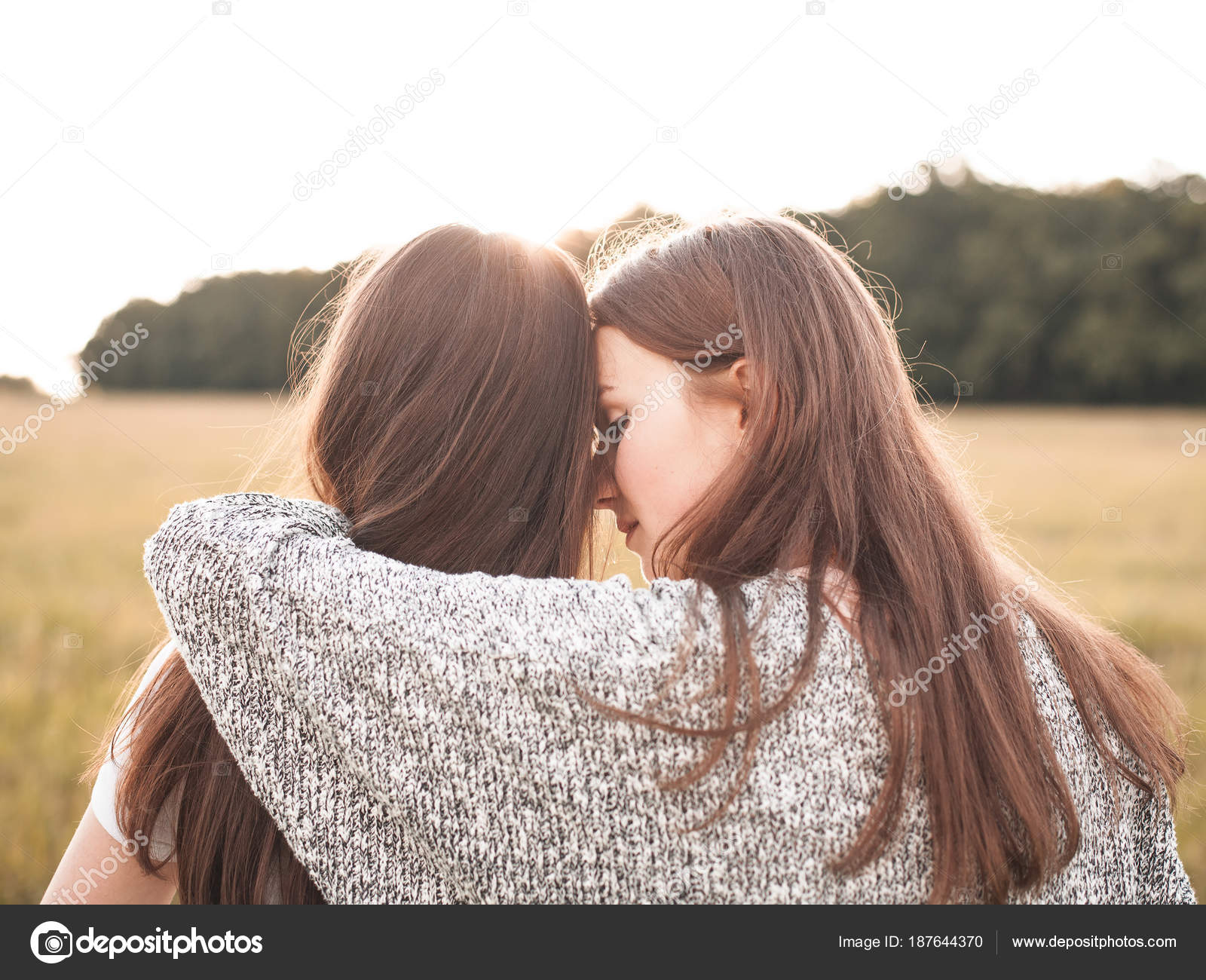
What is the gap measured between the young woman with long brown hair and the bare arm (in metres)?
0.42

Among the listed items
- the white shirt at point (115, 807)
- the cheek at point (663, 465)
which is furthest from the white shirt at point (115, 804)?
the cheek at point (663, 465)

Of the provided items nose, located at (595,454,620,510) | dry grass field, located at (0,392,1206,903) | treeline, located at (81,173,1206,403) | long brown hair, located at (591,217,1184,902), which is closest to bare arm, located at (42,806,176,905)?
long brown hair, located at (591,217,1184,902)

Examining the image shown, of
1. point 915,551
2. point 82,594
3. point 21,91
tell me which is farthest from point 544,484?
point 82,594

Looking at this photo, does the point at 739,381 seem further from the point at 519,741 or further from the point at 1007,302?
the point at 1007,302

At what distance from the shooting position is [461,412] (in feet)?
6.08

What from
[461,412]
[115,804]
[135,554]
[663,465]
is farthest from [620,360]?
[135,554]

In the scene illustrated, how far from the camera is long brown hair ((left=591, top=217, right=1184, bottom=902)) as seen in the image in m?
1.36

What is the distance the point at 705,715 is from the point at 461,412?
870 mm

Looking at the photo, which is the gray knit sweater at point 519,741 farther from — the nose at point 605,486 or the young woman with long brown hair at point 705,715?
the nose at point 605,486
